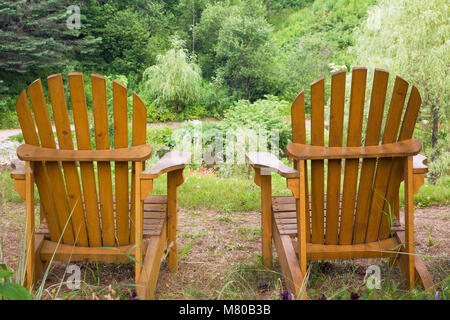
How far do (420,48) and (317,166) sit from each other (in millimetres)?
6110

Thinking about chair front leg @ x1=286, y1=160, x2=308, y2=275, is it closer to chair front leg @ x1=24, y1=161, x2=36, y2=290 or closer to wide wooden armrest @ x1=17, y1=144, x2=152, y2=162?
wide wooden armrest @ x1=17, y1=144, x2=152, y2=162

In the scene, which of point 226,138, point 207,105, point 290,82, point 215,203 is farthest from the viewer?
point 290,82

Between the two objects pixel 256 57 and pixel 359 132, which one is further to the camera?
pixel 256 57

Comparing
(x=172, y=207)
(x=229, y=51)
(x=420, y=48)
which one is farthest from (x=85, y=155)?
(x=229, y=51)

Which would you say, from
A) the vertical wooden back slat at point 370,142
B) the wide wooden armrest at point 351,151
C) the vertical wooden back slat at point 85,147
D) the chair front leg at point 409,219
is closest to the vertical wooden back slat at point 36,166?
the vertical wooden back slat at point 85,147

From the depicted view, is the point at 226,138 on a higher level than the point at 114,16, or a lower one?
lower

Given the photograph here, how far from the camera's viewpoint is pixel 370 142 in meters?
1.42

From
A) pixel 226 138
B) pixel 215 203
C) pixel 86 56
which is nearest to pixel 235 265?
pixel 215 203

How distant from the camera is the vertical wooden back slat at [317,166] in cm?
138

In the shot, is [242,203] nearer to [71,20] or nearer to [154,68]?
[154,68]

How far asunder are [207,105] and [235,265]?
8266 millimetres

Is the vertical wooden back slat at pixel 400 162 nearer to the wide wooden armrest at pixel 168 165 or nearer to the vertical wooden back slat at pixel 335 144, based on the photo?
the vertical wooden back slat at pixel 335 144

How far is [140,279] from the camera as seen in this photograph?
4.70 feet

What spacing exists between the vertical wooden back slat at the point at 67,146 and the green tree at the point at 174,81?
7.46m
